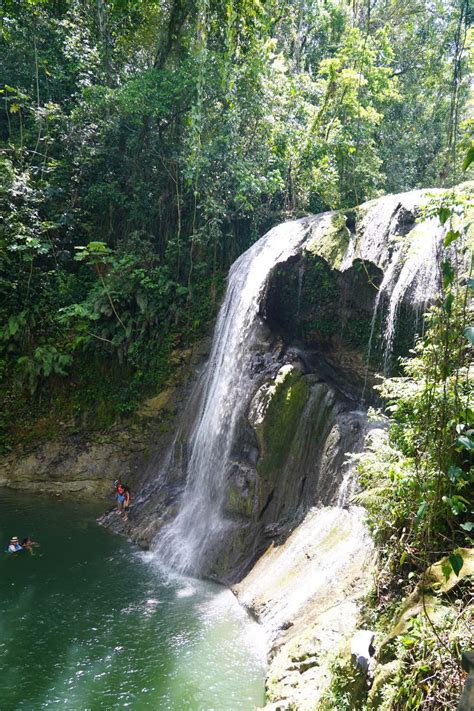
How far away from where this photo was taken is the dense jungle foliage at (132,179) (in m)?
12.8

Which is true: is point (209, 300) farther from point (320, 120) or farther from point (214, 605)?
point (214, 605)

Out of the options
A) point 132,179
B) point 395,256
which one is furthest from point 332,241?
point 132,179

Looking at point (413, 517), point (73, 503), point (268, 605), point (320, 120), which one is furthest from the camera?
point (320, 120)

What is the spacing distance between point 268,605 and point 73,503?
Answer: 650cm

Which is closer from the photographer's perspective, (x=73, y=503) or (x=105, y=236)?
(x=73, y=503)

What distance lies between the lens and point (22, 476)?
12.6 metres

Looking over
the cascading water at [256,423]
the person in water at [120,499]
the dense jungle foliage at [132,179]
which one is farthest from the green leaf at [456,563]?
the dense jungle foliage at [132,179]

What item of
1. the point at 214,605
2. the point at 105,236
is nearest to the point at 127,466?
the point at 214,605

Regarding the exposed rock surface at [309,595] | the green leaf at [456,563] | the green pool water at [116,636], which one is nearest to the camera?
the green leaf at [456,563]

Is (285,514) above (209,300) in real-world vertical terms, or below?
below

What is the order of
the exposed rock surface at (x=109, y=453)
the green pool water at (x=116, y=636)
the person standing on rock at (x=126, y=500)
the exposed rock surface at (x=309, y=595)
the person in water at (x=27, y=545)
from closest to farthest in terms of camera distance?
the exposed rock surface at (x=309, y=595) → the green pool water at (x=116, y=636) → the person in water at (x=27, y=545) → the person standing on rock at (x=126, y=500) → the exposed rock surface at (x=109, y=453)

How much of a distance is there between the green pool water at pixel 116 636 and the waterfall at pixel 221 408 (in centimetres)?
70

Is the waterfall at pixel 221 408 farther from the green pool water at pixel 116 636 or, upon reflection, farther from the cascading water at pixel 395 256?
the cascading water at pixel 395 256

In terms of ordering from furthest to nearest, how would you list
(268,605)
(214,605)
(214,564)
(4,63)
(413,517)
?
1. (4,63)
2. (214,564)
3. (214,605)
4. (268,605)
5. (413,517)
